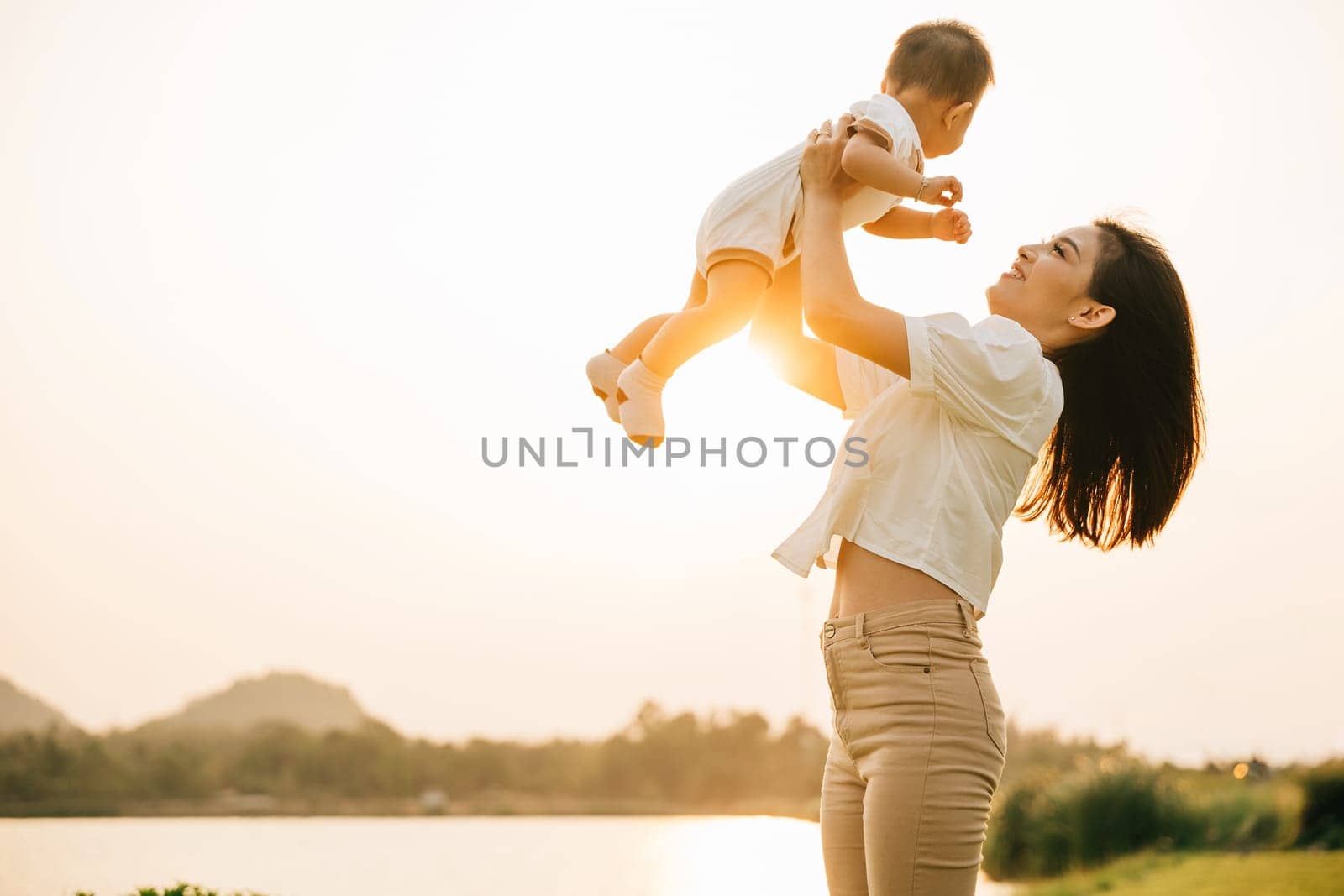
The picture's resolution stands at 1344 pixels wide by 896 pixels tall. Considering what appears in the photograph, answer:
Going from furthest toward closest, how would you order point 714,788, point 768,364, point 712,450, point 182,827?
point 714,788, point 182,827, point 712,450, point 768,364

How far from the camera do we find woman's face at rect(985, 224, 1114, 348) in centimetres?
176

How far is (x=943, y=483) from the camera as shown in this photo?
150 centimetres

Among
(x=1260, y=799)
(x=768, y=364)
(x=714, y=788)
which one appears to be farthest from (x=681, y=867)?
(x=768, y=364)

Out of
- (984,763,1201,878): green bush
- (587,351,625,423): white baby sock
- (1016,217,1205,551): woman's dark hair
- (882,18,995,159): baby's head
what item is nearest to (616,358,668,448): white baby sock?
(587,351,625,423): white baby sock

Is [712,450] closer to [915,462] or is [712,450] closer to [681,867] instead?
[915,462]

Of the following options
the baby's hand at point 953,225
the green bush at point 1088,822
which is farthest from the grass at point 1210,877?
the baby's hand at point 953,225

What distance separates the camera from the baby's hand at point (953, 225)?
186 cm

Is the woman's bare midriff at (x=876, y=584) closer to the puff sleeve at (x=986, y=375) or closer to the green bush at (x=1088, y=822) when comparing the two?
the puff sleeve at (x=986, y=375)

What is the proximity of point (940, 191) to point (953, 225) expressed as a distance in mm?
76

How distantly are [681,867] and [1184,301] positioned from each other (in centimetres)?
676

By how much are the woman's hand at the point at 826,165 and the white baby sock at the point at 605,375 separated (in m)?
0.59

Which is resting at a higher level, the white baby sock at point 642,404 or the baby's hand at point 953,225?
the baby's hand at point 953,225

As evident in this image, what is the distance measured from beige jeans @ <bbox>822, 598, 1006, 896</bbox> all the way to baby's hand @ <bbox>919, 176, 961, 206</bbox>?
2.36 feet

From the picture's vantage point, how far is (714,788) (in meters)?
8.41
